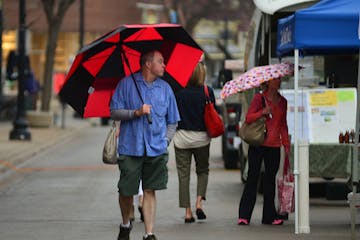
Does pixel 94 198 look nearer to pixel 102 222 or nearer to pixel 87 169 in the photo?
pixel 102 222

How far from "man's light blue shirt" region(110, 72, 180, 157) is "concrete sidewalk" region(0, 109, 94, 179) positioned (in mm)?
9702

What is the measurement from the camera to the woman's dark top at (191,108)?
13297 millimetres

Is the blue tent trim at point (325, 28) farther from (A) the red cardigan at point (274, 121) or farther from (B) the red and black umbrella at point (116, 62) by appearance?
(A) the red cardigan at point (274, 121)

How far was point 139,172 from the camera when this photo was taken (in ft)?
34.7

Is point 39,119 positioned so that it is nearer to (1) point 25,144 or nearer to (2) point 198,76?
(1) point 25,144

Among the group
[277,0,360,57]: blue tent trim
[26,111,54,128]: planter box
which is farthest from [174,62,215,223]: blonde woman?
[26,111,54,128]: planter box

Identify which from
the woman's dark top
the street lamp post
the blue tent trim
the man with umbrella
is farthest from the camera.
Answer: the street lamp post

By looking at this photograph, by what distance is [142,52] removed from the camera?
36.9 feet

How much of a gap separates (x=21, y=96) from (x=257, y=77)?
715 inches

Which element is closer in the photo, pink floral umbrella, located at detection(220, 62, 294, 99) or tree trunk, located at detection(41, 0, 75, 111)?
pink floral umbrella, located at detection(220, 62, 294, 99)

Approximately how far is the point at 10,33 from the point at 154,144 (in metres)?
65.0

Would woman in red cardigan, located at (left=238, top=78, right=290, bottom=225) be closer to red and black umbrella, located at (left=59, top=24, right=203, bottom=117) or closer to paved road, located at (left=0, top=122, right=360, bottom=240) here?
paved road, located at (left=0, top=122, right=360, bottom=240)

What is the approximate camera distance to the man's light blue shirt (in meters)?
10.5

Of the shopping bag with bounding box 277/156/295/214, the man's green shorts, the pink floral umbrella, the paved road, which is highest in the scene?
the pink floral umbrella
